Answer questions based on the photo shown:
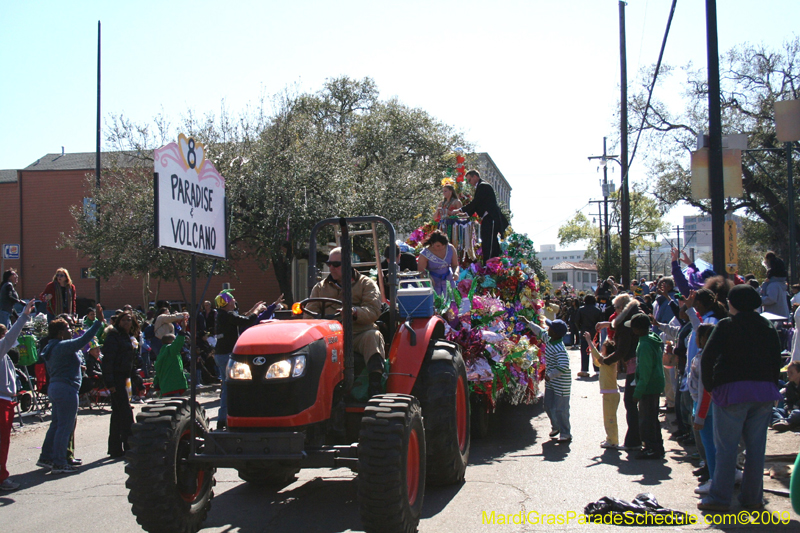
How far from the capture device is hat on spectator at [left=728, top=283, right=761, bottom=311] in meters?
5.28

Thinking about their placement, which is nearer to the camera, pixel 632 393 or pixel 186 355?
pixel 632 393

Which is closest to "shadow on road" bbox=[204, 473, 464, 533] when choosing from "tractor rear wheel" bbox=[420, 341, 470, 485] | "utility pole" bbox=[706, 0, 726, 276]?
"tractor rear wheel" bbox=[420, 341, 470, 485]

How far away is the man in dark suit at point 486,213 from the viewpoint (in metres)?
10.2

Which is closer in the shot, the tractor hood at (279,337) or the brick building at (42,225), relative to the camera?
the tractor hood at (279,337)

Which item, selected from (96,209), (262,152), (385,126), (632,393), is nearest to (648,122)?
(385,126)

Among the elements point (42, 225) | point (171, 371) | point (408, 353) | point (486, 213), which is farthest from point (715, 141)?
point (42, 225)

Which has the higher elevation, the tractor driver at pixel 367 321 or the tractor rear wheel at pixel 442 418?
the tractor driver at pixel 367 321

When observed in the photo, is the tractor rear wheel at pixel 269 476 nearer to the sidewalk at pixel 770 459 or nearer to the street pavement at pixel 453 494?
the street pavement at pixel 453 494

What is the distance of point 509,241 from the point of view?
1016 cm

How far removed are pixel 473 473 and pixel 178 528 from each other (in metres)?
3.14

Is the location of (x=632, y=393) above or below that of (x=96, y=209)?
below

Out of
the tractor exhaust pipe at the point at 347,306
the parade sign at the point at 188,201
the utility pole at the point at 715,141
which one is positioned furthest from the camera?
the utility pole at the point at 715,141

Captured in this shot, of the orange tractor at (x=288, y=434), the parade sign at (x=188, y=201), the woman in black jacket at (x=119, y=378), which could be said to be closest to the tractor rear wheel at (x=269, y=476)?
the orange tractor at (x=288, y=434)

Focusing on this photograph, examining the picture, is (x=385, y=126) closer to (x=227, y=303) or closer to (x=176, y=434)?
(x=227, y=303)
